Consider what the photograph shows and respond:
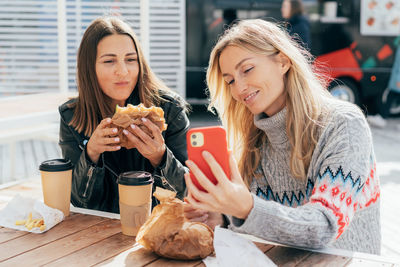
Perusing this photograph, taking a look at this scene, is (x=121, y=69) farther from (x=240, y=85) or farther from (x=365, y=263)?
(x=365, y=263)

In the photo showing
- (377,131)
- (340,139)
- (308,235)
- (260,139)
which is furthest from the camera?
(377,131)

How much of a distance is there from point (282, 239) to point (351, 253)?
10.1 inches

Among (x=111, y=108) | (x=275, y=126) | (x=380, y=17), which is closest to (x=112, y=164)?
(x=111, y=108)

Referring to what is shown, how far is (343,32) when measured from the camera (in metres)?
8.71

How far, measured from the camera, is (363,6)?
868 centimetres

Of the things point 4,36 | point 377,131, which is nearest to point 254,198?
point 4,36

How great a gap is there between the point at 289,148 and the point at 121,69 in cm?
91

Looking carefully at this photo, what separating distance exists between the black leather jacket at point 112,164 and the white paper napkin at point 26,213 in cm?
31

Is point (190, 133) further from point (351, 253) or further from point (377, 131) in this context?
point (377, 131)

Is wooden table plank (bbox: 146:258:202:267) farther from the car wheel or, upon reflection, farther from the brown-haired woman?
the car wheel

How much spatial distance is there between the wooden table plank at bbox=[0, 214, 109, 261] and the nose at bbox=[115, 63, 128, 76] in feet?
2.38

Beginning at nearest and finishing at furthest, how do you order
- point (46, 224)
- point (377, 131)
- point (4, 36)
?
point (46, 224) → point (4, 36) → point (377, 131)

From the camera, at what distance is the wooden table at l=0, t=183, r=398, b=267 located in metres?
1.59

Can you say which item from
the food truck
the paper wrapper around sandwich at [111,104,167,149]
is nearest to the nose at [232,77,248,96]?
the paper wrapper around sandwich at [111,104,167,149]
